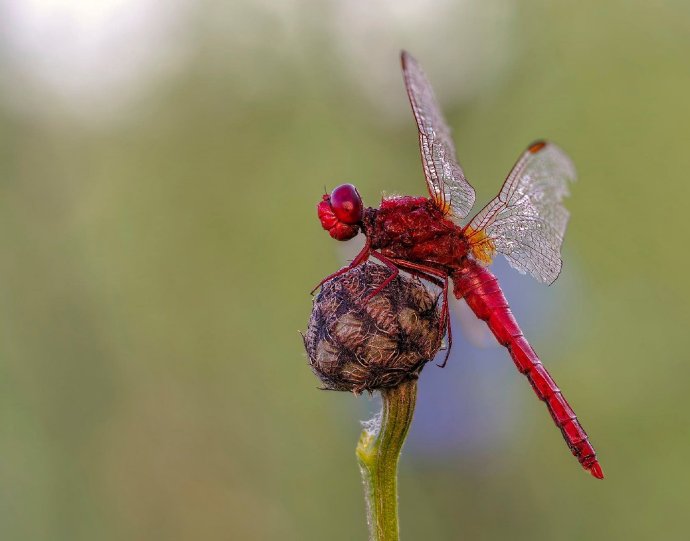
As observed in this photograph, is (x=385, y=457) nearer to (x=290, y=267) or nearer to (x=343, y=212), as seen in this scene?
(x=343, y=212)

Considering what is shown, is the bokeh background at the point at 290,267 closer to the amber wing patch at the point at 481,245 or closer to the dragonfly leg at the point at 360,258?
the amber wing patch at the point at 481,245

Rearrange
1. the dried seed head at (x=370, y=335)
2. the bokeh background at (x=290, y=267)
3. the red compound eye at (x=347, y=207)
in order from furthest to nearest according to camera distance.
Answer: the bokeh background at (x=290, y=267), the red compound eye at (x=347, y=207), the dried seed head at (x=370, y=335)

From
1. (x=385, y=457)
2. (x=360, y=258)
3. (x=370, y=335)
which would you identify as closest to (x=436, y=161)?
(x=360, y=258)

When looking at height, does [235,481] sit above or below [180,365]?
below

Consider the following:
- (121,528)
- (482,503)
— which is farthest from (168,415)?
(482,503)

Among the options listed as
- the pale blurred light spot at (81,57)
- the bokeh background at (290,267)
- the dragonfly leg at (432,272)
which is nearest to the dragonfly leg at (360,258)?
the dragonfly leg at (432,272)

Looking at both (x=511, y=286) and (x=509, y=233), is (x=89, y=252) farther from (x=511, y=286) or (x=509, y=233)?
(x=509, y=233)
